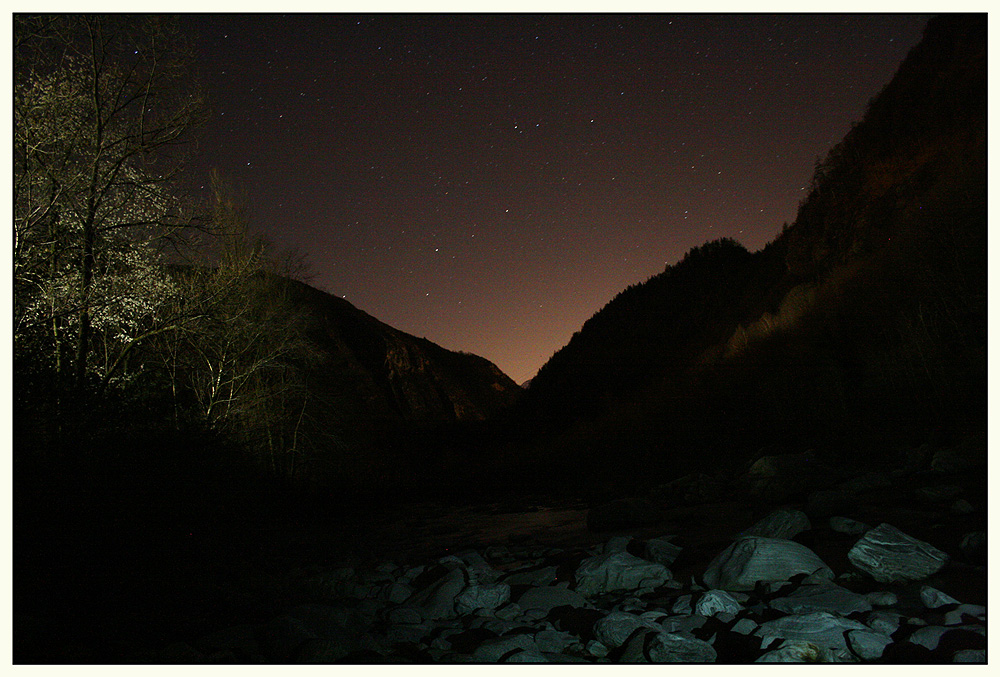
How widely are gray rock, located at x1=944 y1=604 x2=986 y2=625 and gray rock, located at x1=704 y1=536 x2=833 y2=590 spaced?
1076 mm

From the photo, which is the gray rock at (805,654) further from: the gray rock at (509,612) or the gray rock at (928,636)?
the gray rock at (509,612)

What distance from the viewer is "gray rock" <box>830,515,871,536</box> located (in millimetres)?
5988

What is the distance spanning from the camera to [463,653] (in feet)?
14.0

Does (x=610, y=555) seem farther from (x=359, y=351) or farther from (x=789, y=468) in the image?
(x=359, y=351)

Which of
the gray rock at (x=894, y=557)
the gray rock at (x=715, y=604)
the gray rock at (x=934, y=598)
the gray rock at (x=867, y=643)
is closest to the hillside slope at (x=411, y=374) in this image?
the gray rock at (x=894, y=557)

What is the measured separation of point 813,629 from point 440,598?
3.04 metres

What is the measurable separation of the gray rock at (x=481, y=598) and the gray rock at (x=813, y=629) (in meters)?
2.24

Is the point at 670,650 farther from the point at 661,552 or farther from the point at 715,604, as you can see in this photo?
the point at 661,552

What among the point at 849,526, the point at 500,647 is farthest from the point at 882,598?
the point at 500,647

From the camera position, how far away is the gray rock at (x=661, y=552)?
611 cm

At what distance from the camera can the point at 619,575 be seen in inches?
219

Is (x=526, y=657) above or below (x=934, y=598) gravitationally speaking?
below

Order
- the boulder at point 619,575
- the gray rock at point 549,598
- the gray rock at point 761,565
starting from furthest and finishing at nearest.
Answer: the boulder at point 619,575, the gray rock at point 549,598, the gray rock at point 761,565

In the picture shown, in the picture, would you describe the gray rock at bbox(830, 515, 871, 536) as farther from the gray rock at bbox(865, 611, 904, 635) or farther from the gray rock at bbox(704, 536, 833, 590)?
the gray rock at bbox(865, 611, 904, 635)
